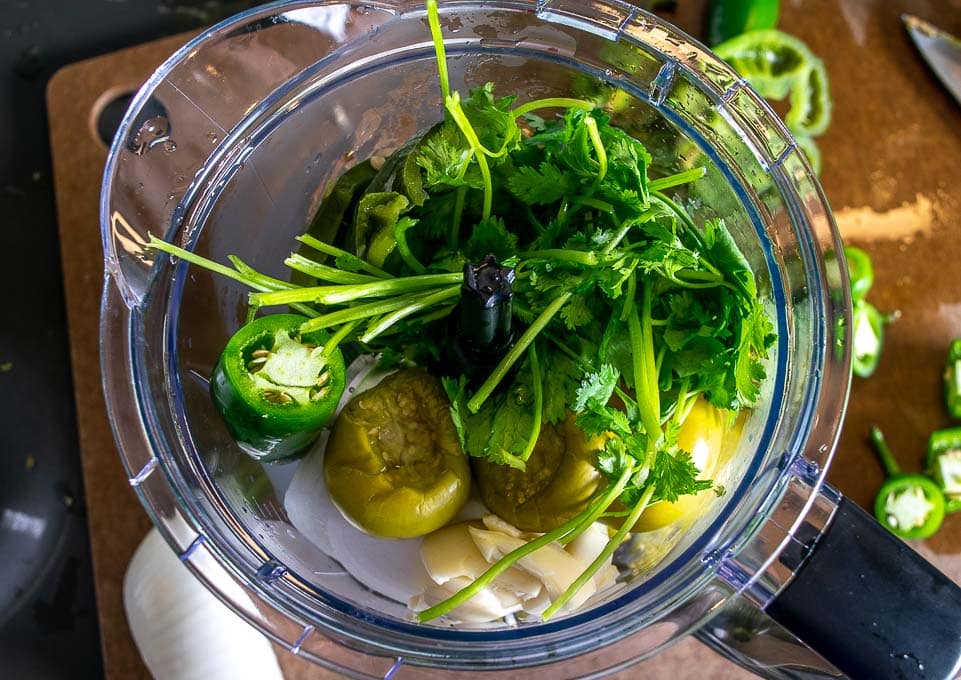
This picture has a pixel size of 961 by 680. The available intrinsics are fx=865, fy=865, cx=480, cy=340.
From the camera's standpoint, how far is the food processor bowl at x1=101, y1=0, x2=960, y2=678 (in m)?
0.80

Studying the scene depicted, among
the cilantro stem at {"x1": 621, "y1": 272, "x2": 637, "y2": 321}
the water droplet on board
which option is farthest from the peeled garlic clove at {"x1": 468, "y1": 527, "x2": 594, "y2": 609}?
the water droplet on board

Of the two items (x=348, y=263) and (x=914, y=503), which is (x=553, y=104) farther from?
(x=914, y=503)

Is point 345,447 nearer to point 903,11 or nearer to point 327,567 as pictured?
point 327,567

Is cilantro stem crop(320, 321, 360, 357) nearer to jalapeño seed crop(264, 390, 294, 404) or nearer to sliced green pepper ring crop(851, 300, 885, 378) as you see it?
jalapeño seed crop(264, 390, 294, 404)

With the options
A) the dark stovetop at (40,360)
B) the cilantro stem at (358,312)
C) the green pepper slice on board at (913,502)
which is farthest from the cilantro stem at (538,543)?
the dark stovetop at (40,360)

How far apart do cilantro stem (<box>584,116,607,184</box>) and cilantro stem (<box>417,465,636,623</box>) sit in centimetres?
25

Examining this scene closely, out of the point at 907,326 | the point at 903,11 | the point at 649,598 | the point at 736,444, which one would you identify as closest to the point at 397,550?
the point at 649,598

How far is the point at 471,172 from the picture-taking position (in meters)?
0.77

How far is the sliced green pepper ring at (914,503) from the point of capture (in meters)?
1.16

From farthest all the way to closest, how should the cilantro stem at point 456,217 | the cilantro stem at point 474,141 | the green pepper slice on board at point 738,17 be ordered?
the green pepper slice on board at point 738,17, the cilantro stem at point 456,217, the cilantro stem at point 474,141

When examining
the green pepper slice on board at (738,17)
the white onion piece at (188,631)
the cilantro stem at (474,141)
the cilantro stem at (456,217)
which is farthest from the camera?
the green pepper slice on board at (738,17)

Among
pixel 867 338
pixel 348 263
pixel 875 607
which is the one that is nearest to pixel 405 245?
pixel 348 263

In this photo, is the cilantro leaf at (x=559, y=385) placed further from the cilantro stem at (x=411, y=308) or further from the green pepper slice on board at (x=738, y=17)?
the green pepper slice on board at (x=738, y=17)

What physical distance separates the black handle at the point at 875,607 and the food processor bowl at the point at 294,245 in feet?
0.07
